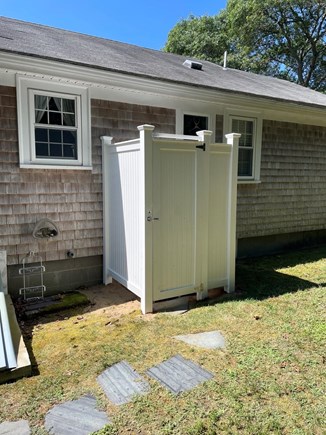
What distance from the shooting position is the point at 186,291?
4266 mm

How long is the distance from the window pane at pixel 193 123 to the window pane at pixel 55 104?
2279 millimetres

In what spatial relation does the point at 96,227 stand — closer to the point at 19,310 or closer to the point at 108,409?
the point at 19,310

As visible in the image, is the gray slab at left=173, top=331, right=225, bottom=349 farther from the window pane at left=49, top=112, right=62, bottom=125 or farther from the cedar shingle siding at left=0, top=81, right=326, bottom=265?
the window pane at left=49, top=112, right=62, bottom=125

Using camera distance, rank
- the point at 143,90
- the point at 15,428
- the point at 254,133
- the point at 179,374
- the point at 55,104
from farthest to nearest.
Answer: the point at 254,133 < the point at 143,90 < the point at 55,104 < the point at 179,374 < the point at 15,428

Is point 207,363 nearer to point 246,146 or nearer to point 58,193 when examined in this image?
point 58,193

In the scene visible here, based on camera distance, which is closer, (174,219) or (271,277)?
(174,219)

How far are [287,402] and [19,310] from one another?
3.36m

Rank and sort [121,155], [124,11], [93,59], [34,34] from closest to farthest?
[121,155]
[93,59]
[34,34]
[124,11]

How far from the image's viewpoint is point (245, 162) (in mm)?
6703

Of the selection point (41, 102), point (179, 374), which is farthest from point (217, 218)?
point (41, 102)

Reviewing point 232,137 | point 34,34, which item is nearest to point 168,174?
point 232,137

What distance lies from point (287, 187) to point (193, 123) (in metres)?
2.97

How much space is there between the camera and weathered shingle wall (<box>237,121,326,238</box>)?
682 cm

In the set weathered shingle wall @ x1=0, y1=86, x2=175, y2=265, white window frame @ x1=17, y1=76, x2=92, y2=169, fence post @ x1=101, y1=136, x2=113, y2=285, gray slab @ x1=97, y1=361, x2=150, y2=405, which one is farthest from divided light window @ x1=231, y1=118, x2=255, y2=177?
gray slab @ x1=97, y1=361, x2=150, y2=405
